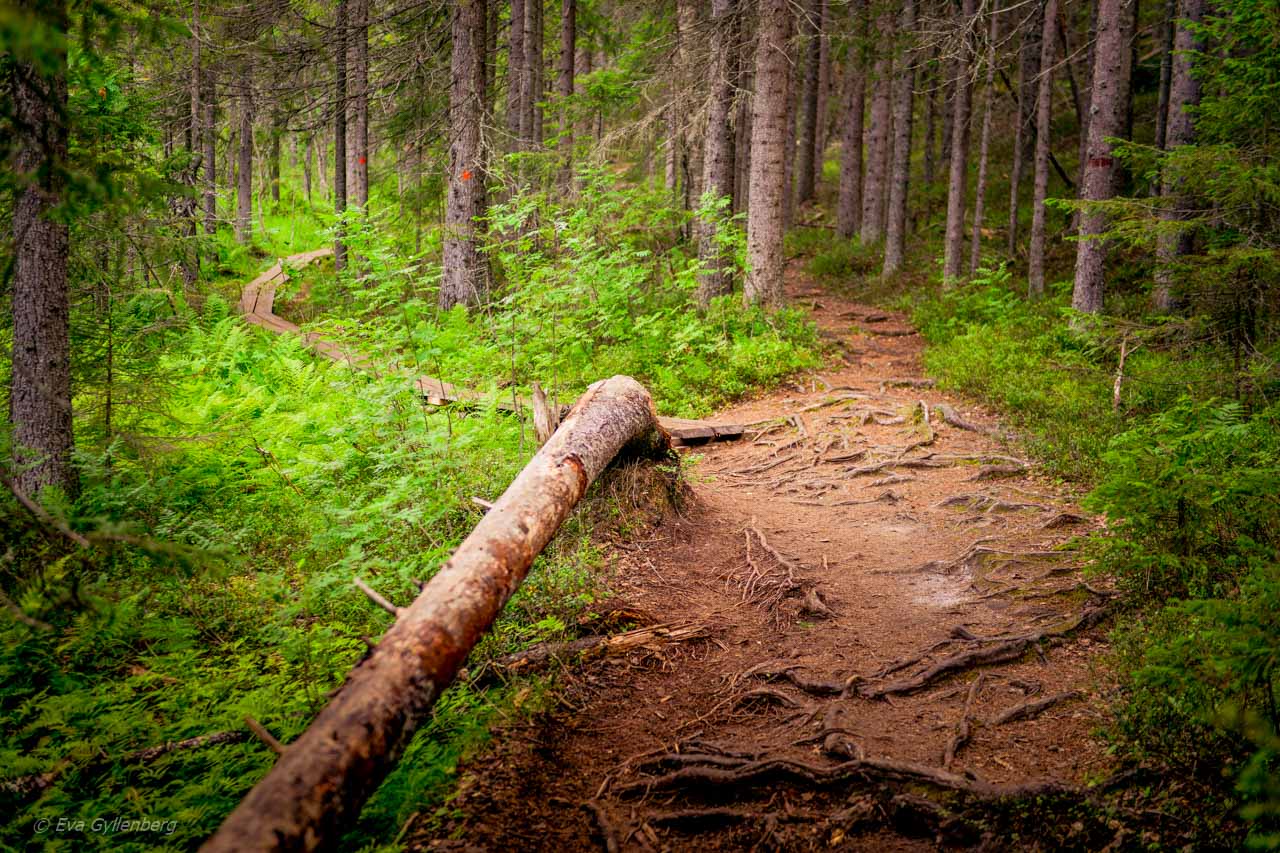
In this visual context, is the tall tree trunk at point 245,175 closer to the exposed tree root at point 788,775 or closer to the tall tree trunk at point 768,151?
the tall tree trunk at point 768,151

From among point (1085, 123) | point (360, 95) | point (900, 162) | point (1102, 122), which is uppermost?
point (1085, 123)

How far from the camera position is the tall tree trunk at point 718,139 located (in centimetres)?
1331

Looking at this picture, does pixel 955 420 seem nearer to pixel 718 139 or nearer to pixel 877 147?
pixel 718 139

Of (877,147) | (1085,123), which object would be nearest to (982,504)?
(877,147)

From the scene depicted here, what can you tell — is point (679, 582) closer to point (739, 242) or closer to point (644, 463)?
point (644, 463)

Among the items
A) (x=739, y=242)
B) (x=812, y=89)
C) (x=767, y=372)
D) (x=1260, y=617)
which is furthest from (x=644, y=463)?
(x=812, y=89)

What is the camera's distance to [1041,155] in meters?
15.8

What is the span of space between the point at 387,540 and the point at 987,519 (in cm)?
547

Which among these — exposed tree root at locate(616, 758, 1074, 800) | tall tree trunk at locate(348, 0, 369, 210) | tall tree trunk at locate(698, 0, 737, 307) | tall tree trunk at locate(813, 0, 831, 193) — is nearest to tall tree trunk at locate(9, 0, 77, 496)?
exposed tree root at locate(616, 758, 1074, 800)

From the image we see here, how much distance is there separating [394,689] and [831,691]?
2660mm

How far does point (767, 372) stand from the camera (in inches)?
477

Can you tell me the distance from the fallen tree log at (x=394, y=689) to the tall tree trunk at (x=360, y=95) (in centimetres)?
1445

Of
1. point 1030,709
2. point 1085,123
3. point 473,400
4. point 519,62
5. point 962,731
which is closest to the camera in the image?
point 962,731

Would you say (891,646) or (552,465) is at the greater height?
(552,465)
